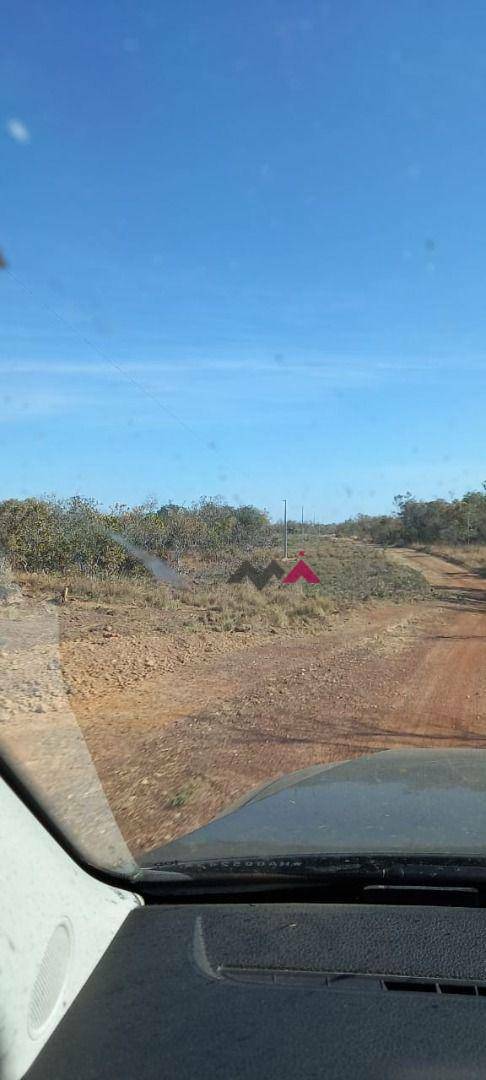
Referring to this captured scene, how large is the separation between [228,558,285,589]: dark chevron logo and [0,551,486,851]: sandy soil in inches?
313

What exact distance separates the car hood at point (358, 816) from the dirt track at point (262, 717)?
1.94m

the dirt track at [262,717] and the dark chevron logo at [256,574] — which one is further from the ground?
the dark chevron logo at [256,574]

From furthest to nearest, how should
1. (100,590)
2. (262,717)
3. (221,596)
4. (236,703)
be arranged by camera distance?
(221,596), (100,590), (236,703), (262,717)

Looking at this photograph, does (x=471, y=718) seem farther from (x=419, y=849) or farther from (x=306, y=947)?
(x=306, y=947)

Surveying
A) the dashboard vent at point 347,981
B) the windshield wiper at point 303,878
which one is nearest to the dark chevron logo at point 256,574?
the windshield wiper at point 303,878

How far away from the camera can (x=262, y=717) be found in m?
9.64

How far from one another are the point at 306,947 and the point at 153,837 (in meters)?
3.22

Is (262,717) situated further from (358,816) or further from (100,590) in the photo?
(100,590)

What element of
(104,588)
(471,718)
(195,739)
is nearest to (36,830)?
(195,739)

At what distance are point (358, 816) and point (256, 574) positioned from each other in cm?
2300

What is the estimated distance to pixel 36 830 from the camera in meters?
2.42

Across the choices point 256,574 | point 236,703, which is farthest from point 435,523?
point 236,703

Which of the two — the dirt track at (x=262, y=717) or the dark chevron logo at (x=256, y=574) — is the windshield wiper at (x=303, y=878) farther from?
the dark chevron logo at (x=256, y=574)

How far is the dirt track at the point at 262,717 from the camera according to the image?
22.5 feet
